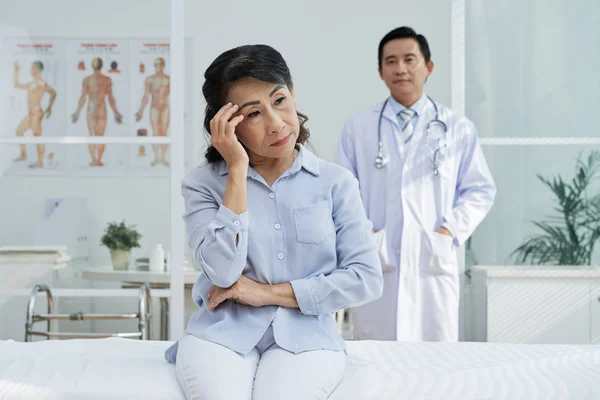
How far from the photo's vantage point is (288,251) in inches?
65.9

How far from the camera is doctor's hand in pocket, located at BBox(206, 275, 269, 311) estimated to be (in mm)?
1586

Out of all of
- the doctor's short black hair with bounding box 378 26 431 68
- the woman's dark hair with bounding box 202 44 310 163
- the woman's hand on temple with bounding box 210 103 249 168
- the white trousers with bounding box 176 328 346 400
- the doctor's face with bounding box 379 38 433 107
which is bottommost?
the white trousers with bounding box 176 328 346 400

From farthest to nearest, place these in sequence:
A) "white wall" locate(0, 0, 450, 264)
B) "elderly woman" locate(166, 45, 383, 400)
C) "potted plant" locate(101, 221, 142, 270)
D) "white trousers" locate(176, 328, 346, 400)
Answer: "white wall" locate(0, 0, 450, 264) < "potted plant" locate(101, 221, 142, 270) < "elderly woman" locate(166, 45, 383, 400) < "white trousers" locate(176, 328, 346, 400)

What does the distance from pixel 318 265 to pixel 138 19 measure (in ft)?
8.04

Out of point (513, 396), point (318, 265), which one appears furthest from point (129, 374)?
point (513, 396)

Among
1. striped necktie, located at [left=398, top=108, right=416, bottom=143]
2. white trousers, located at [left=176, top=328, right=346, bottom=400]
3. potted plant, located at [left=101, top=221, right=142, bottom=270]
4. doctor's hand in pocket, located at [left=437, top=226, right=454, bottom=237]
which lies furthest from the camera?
potted plant, located at [left=101, top=221, right=142, bottom=270]

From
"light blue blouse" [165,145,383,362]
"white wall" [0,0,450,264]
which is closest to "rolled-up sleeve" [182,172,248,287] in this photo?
"light blue blouse" [165,145,383,362]

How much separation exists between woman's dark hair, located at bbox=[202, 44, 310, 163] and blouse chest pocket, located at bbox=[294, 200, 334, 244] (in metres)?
0.29

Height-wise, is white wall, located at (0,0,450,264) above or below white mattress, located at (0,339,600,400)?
above

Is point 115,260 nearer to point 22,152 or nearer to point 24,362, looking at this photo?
point 22,152

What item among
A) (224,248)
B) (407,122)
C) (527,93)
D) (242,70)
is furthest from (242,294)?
(527,93)

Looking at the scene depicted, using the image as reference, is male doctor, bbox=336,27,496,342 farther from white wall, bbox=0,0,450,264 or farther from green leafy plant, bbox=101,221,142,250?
white wall, bbox=0,0,450,264

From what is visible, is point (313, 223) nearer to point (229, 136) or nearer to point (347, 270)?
point (347, 270)

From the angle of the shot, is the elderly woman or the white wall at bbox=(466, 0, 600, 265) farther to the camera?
the white wall at bbox=(466, 0, 600, 265)
